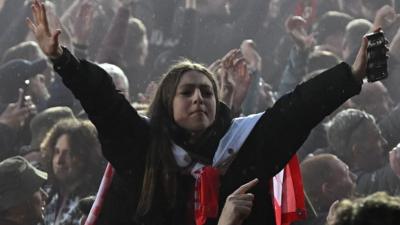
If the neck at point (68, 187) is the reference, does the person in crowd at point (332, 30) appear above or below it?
above

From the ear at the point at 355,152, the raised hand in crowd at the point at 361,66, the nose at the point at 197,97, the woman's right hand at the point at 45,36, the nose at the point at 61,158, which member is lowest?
the ear at the point at 355,152

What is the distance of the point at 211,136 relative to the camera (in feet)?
13.7

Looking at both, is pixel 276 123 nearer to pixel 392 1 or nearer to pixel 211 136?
pixel 211 136

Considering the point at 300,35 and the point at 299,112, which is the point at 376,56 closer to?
the point at 299,112

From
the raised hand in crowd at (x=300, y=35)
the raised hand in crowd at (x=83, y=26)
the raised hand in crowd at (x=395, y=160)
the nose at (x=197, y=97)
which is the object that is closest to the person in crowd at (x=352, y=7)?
the raised hand in crowd at (x=300, y=35)

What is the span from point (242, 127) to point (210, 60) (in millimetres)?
4077

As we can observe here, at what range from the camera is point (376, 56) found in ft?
12.6

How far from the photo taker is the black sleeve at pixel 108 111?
4039mm

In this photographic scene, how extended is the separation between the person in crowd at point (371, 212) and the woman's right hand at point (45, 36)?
1.48 m

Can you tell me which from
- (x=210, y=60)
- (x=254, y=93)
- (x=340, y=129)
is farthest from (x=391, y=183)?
(x=210, y=60)

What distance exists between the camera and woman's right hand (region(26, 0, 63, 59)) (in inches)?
159

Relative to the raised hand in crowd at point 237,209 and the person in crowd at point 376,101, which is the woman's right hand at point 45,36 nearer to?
the raised hand in crowd at point 237,209

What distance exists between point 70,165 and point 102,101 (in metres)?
1.80

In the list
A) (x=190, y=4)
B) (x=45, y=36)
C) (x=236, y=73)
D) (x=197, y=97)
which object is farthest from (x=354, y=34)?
(x=45, y=36)
